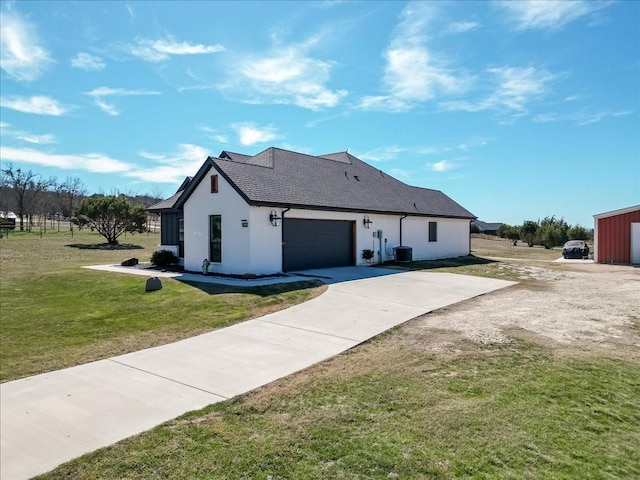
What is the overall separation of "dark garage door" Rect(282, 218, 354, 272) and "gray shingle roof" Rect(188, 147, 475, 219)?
2.73 ft

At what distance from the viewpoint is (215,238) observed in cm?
1502

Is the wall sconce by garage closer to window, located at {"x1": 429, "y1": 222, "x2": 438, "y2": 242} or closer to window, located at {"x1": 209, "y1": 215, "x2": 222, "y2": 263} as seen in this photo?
window, located at {"x1": 209, "y1": 215, "x2": 222, "y2": 263}

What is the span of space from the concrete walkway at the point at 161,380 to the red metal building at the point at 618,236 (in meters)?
18.7

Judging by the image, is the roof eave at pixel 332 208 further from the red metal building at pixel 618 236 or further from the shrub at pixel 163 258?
the red metal building at pixel 618 236

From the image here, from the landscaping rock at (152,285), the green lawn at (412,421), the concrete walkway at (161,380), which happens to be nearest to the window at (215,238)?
the landscaping rock at (152,285)

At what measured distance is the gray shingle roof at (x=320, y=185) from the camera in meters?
14.6

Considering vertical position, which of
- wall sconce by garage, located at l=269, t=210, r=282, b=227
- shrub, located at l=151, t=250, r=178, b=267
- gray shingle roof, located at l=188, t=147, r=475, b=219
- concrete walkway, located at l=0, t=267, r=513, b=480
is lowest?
concrete walkway, located at l=0, t=267, r=513, b=480

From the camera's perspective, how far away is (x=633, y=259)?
866 inches

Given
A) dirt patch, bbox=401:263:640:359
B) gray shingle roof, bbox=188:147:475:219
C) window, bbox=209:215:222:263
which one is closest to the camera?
dirt patch, bbox=401:263:640:359

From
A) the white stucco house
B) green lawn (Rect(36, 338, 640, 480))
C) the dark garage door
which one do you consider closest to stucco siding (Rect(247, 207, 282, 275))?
the white stucco house

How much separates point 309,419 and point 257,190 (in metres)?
10.9

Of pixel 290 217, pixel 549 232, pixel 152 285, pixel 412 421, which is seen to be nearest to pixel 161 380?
pixel 412 421

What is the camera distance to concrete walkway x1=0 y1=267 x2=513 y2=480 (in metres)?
4.17

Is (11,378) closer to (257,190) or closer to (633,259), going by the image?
(257,190)
